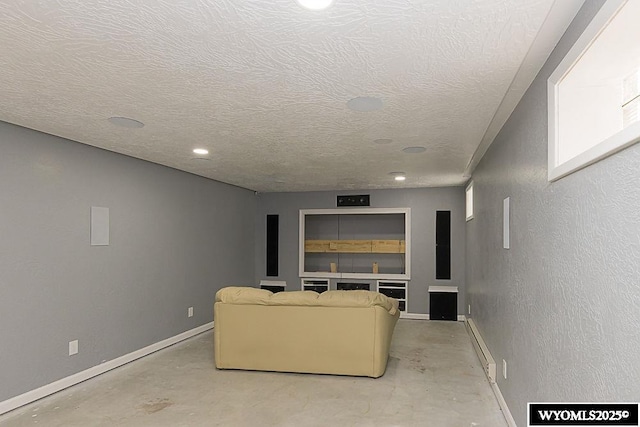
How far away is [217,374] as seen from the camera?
14.0ft

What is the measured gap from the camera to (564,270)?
1.90m

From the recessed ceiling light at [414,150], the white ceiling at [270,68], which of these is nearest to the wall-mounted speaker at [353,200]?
the recessed ceiling light at [414,150]

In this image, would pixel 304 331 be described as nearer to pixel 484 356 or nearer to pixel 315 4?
pixel 484 356

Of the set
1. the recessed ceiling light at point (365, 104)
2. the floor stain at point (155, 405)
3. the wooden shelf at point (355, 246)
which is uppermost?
the recessed ceiling light at point (365, 104)

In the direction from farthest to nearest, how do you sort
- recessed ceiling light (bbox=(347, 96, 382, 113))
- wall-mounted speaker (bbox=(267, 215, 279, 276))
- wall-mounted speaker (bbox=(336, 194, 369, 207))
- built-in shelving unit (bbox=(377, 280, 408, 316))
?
wall-mounted speaker (bbox=(267, 215, 279, 276))
wall-mounted speaker (bbox=(336, 194, 369, 207))
built-in shelving unit (bbox=(377, 280, 408, 316))
recessed ceiling light (bbox=(347, 96, 382, 113))

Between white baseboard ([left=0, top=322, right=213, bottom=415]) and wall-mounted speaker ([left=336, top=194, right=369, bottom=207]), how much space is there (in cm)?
361

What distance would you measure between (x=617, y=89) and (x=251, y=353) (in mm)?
3751

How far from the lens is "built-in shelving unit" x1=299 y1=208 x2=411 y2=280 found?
776cm

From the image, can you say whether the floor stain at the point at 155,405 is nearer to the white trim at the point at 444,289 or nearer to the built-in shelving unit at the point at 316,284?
the built-in shelving unit at the point at 316,284

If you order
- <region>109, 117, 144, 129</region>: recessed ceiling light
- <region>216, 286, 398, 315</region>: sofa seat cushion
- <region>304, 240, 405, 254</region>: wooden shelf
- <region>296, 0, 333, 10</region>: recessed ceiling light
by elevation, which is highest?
<region>296, 0, 333, 10</region>: recessed ceiling light

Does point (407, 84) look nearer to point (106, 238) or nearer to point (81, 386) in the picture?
point (106, 238)

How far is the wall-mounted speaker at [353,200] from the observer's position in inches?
307

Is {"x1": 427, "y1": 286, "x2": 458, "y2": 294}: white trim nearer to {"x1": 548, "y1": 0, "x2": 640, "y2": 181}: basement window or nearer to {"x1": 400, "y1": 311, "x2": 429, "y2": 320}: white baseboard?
{"x1": 400, "y1": 311, "x2": 429, "y2": 320}: white baseboard

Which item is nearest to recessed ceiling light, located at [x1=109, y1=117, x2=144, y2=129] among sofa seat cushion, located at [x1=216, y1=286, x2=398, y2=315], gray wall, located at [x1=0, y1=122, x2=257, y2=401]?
gray wall, located at [x1=0, y1=122, x2=257, y2=401]
